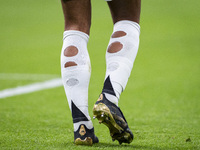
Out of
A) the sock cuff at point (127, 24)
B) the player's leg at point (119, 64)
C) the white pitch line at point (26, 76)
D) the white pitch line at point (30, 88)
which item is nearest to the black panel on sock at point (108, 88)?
the player's leg at point (119, 64)

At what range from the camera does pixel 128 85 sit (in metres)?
4.04

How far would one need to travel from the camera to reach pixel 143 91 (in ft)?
12.0

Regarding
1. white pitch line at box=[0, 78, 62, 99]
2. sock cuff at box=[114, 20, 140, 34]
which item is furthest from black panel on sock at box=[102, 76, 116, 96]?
white pitch line at box=[0, 78, 62, 99]

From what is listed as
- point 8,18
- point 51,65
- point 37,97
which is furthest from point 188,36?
point 37,97

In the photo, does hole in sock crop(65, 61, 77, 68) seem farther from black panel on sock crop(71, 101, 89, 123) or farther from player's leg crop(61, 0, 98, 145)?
black panel on sock crop(71, 101, 89, 123)

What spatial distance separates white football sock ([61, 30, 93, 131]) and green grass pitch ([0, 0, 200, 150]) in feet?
0.39

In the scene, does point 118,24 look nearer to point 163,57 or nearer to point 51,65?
point 51,65

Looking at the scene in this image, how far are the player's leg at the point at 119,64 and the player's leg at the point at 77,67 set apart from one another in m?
0.09

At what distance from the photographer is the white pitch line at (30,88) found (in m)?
3.33

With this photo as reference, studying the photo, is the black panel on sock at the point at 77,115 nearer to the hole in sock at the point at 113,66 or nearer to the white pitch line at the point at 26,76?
the hole in sock at the point at 113,66

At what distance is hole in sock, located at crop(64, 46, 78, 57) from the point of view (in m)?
1.46

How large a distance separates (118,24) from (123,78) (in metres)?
0.24

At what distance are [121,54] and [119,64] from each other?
45 mm

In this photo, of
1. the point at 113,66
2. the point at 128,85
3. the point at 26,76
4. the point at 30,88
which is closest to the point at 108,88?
the point at 113,66
